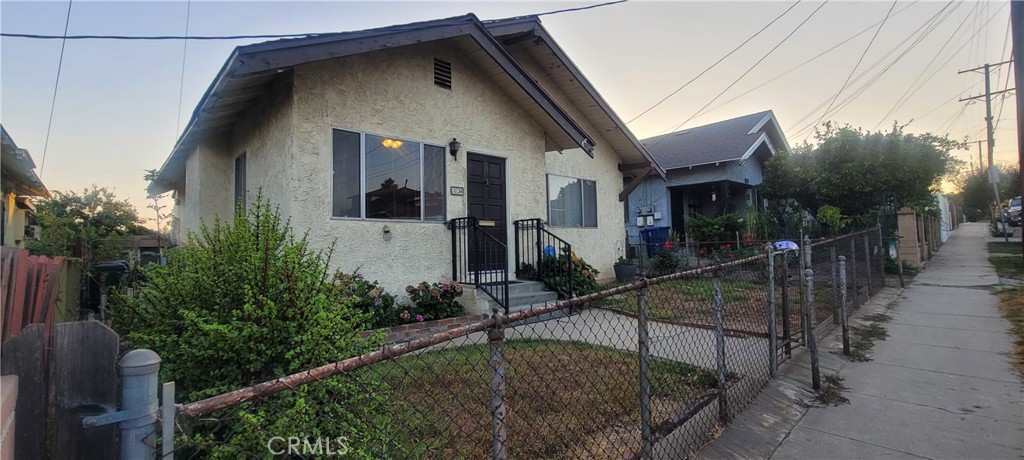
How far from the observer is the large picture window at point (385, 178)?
6.36m

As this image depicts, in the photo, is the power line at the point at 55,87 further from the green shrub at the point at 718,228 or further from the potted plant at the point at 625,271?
the green shrub at the point at 718,228

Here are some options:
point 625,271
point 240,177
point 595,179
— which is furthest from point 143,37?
point 625,271

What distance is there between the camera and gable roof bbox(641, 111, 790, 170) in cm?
1545

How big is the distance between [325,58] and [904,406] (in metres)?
6.92

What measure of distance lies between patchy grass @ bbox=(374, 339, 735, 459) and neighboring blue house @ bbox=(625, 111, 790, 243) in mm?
11845

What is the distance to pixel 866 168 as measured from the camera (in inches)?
531

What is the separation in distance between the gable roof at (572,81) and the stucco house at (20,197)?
24.4ft

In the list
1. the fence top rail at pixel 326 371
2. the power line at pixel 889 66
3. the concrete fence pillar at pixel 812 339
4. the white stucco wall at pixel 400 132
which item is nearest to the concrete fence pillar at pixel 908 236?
the power line at pixel 889 66

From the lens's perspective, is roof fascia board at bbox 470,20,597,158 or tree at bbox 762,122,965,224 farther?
tree at bbox 762,122,965,224

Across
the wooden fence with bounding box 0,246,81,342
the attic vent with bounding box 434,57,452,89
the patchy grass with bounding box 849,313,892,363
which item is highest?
the attic vent with bounding box 434,57,452,89

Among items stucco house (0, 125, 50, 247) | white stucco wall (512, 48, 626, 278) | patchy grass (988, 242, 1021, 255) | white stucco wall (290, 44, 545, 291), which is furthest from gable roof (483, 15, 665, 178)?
patchy grass (988, 242, 1021, 255)

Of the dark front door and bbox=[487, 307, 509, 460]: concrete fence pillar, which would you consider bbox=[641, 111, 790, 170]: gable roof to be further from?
bbox=[487, 307, 509, 460]: concrete fence pillar

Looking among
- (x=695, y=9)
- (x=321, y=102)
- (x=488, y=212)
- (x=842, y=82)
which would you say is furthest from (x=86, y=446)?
(x=842, y=82)

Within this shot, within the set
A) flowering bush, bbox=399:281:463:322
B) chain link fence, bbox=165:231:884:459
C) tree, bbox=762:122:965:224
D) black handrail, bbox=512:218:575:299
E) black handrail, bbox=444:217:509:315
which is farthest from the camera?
tree, bbox=762:122:965:224
